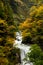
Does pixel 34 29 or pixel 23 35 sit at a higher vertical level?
pixel 34 29

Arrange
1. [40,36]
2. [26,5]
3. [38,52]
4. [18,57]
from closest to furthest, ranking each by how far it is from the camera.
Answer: [38,52] < [18,57] < [40,36] < [26,5]

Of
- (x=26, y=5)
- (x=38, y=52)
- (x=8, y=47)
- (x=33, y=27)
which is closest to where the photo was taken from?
(x=38, y=52)

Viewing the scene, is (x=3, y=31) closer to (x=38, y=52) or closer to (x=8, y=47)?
(x=8, y=47)

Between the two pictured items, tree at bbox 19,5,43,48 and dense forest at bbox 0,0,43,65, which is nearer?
dense forest at bbox 0,0,43,65

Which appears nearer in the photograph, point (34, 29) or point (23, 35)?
point (34, 29)

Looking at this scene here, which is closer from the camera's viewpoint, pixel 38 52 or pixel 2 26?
pixel 38 52

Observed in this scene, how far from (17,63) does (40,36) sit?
18.0 feet

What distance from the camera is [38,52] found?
16.7m

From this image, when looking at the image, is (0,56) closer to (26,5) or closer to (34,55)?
(34,55)

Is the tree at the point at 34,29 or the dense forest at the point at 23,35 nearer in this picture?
the dense forest at the point at 23,35

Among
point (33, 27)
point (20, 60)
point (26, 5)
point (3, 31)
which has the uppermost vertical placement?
point (3, 31)

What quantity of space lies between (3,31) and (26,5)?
48.2m

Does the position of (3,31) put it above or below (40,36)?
above

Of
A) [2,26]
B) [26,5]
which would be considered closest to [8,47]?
[2,26]
